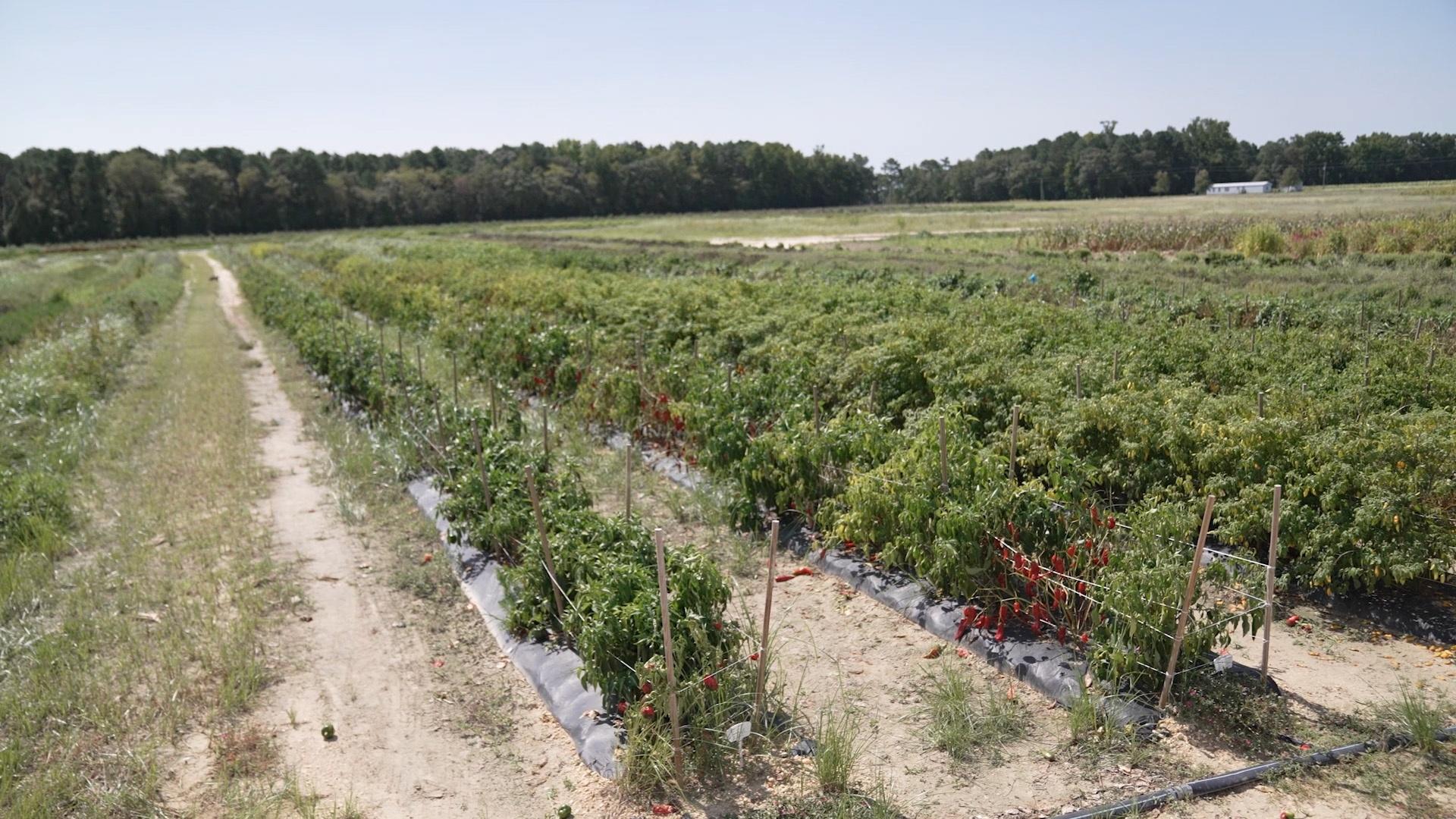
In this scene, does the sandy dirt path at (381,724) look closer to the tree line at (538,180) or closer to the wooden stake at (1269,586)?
the wooden stake at (1269,586)

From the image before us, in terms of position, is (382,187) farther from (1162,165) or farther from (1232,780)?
(1232,780)

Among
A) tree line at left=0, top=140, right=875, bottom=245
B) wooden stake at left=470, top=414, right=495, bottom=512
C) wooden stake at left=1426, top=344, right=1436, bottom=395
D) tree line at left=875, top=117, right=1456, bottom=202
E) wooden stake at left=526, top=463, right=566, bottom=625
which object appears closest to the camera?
wooden stake at left=526, top=463, right=566, bottom=625

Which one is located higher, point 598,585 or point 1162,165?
point 1162,165

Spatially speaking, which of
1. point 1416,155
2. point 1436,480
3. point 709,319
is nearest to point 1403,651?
point 1436,480

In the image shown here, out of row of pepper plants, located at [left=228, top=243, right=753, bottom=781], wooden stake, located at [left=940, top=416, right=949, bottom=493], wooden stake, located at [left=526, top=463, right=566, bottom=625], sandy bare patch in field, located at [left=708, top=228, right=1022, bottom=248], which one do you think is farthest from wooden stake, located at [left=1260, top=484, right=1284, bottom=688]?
sandy bare patch in field, located at [left=708, top=228, right=1022, bottom=248]

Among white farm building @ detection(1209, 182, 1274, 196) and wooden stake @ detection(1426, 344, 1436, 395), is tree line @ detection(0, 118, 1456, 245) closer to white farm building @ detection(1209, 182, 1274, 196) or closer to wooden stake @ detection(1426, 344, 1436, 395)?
white farm building @ detection(1209, 182, 1274, 196)

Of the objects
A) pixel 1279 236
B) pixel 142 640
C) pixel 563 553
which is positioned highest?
pixel 1279 236

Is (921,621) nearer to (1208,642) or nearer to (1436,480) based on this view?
(1208,642)

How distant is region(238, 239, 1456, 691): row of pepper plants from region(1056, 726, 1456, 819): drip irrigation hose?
70 cm

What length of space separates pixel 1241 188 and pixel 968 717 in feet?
204

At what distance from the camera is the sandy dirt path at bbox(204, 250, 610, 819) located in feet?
15.9

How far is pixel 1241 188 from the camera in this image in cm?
5756

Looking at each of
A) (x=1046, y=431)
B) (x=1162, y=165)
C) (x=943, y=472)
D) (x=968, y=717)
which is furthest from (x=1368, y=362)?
(x=1162, y=165)

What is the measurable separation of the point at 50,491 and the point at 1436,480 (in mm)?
11267
